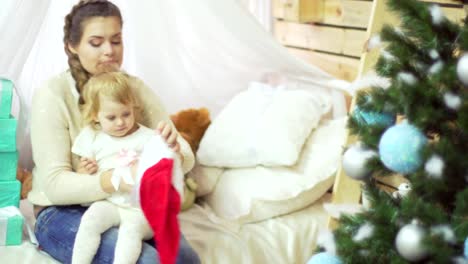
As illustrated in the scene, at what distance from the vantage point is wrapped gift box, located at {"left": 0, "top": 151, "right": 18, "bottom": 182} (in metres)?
2.05

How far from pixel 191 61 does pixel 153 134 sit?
28.6 inches

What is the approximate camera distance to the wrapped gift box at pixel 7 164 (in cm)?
205

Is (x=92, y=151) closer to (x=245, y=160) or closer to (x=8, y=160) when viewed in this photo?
(x=8, y=160)

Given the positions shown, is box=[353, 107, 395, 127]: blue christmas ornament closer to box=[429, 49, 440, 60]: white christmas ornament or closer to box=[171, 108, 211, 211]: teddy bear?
box=[429, 49, 440, 60]: white christmas ornament

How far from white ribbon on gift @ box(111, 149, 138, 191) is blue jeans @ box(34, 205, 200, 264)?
0.49ft

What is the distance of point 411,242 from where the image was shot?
122cm

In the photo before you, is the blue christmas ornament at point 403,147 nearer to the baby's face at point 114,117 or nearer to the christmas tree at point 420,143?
the christmas tree at point 420,143

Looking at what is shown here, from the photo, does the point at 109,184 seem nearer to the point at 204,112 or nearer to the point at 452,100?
the point at 204,112

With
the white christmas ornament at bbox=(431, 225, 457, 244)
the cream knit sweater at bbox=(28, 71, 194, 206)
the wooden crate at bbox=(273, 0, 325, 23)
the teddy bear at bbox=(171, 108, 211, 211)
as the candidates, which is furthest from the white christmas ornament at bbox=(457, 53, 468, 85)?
the wooden crate at bbox=(273, 0, 325, 23)

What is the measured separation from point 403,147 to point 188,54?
4.98ft

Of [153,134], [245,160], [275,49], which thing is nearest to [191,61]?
[275,49]

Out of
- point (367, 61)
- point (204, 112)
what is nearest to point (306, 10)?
point (204, 112)

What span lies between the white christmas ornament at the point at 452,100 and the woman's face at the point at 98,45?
1118 millimetres

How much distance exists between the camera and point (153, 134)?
203cm
